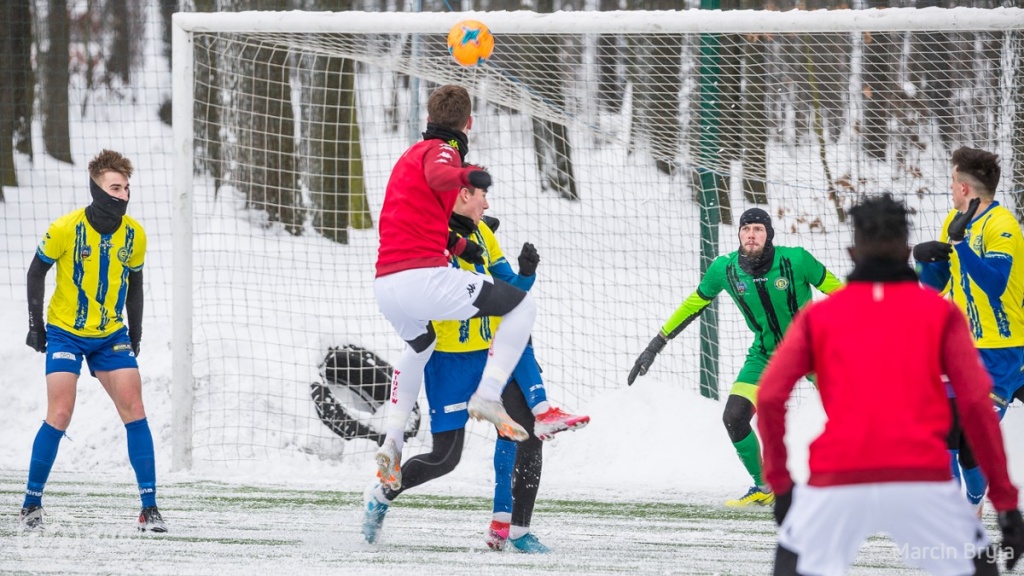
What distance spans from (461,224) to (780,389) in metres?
2.49

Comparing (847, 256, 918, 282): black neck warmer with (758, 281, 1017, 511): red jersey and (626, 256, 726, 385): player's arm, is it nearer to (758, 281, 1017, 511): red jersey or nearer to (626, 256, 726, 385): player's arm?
(758, 281, 1017, 511): red jersey

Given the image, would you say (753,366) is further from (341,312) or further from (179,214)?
(341,312)

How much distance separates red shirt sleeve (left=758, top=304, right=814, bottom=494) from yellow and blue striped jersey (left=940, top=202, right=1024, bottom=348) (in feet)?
7.88

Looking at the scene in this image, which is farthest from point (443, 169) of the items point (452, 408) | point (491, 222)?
point (452, 408)

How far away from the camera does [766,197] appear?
890 centimetres

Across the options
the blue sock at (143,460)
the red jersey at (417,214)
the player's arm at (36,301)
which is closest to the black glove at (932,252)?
the red jersey at (417,214)

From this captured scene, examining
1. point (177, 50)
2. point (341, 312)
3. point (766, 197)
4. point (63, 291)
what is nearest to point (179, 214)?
point (177, 50)

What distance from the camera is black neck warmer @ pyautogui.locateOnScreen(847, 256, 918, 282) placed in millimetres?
2658

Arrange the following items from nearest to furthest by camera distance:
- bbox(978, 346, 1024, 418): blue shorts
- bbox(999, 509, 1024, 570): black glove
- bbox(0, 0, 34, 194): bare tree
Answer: bbox(999, 509, 1024, 570): black glove
bbox(978, 346, 1024, 418): blue shorts
bbox(0, 0, 34, 194): bare tree

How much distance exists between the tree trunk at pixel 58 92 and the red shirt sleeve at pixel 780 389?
1477 centimetres

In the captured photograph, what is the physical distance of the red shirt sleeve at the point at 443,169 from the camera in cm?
427

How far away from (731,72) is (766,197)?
4.56ft

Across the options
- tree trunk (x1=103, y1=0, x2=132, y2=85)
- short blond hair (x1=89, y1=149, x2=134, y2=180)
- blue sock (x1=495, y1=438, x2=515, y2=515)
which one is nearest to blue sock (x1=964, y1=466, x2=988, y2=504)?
blue sock (x1=495, y1=438, x2=515, y2=515)

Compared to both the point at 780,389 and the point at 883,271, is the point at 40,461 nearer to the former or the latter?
the point at 780,389
